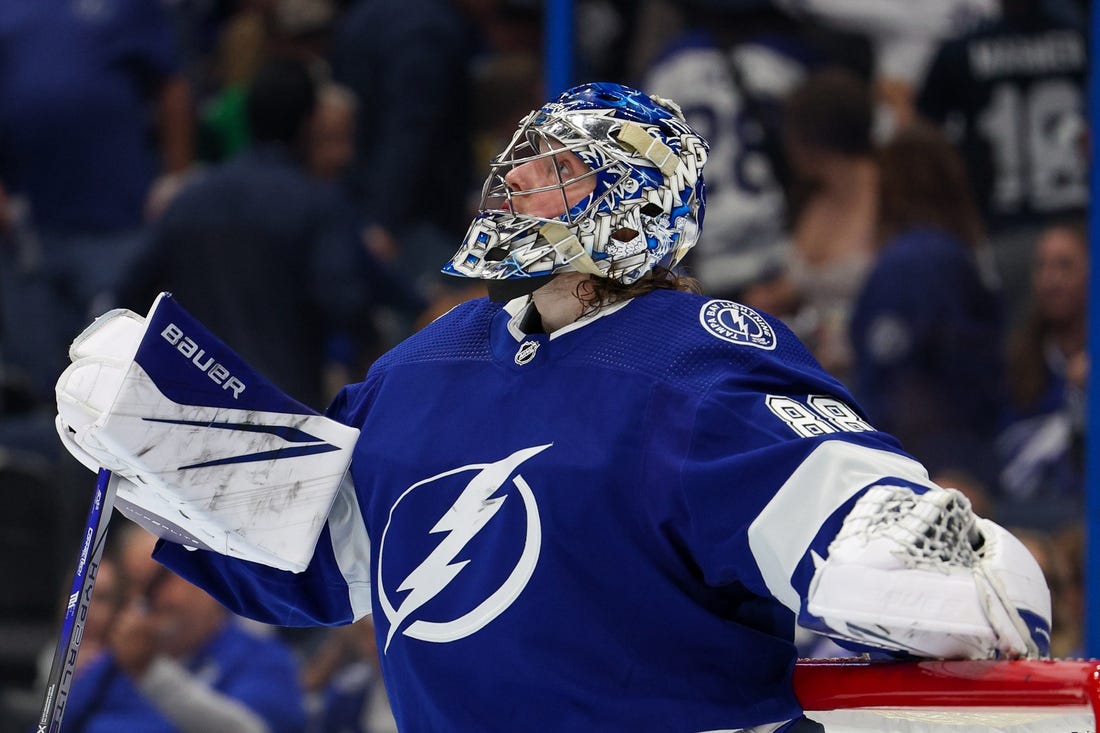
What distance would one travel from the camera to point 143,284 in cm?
455

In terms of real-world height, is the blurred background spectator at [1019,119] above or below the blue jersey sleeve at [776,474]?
below

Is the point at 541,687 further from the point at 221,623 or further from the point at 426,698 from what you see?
the point at 221,623

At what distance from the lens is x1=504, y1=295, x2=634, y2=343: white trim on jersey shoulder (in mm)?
1617

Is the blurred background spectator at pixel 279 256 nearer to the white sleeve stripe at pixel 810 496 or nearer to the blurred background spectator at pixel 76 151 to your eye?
the blurred background spectator at pixel 76 151

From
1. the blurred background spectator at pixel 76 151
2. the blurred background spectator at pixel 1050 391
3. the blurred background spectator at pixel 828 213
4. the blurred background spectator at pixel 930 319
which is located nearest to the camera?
the blurred background spectator at pixel 1050 391

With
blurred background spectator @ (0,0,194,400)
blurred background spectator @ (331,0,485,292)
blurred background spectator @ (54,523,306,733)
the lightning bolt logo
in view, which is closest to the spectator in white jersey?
the lightning bolt logo

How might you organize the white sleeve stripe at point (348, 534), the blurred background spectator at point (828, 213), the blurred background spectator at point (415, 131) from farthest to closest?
the blurred background spectator at point (415, 131) → the blurred background spectator at point (828, 213) → the white sleeve stripe at point (348, 534)

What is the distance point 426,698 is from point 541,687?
0.50ft

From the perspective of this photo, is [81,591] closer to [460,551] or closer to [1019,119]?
[460,551]

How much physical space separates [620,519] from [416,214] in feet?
9.45

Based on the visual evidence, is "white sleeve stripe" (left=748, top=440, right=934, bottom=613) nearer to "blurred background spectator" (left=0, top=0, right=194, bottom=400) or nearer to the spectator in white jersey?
the spectator in white jersey

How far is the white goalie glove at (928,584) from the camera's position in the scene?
1.30 metres

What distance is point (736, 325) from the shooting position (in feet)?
5.08

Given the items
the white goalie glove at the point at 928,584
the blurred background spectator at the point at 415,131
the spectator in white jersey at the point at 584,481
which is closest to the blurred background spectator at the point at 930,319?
the blurred background spectator at the point at 415,131
